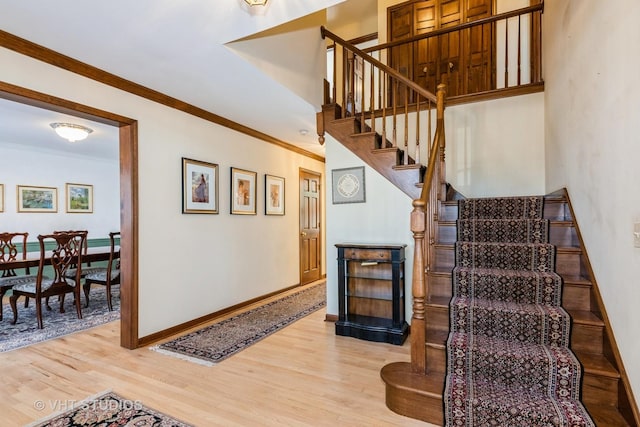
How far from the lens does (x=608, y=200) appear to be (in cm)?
182

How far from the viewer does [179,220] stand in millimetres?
3672

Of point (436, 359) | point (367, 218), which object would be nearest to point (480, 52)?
point (367, 218)

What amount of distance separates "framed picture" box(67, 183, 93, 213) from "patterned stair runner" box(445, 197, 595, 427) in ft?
22.8

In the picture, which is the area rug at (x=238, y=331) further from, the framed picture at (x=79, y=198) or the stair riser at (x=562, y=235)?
the framed picture at (x=79, y=198)

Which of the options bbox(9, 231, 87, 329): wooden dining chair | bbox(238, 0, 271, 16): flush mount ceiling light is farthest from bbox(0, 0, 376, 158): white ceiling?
bbox(9, 231, 87, 329): wooden dining chair

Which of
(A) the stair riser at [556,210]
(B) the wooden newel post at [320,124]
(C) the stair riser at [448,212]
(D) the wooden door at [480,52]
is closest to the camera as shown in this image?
(A) the stair riser at [556,210]

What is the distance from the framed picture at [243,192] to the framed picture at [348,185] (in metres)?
1.38

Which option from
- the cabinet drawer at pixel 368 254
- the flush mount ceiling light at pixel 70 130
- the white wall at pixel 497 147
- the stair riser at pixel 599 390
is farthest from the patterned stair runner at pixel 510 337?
the flush mount ceiling light at pixel 70 130

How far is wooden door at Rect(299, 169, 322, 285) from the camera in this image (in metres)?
6.00

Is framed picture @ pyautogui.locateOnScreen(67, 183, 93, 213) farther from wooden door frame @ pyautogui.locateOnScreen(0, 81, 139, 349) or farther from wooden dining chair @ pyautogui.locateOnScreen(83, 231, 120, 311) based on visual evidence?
wooden door frame @ pyautogui.locateOnScreen(0, 81, 139, 349)

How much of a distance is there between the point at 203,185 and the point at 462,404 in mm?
3340

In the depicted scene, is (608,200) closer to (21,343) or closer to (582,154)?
(582,154)

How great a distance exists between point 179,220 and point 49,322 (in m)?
2.05

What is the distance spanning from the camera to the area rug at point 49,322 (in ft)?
11.1
